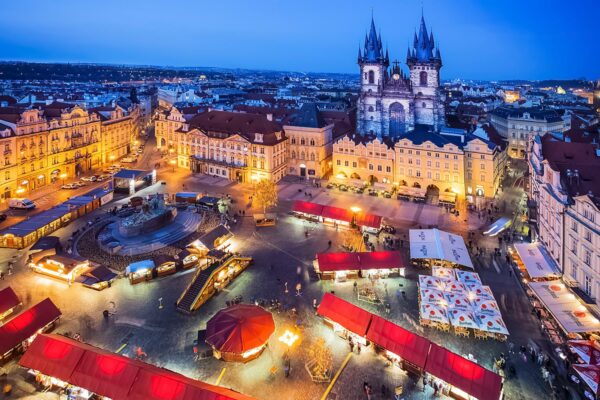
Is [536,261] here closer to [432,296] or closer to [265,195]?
[432,296]

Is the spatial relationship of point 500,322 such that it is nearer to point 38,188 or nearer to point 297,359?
point 297,359

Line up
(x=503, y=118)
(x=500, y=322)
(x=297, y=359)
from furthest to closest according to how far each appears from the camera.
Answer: (x=503, y=118), (x=500, y=322), (x=297, y=359)

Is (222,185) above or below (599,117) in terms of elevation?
below

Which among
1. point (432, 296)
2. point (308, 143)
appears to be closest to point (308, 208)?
point (308, 143)

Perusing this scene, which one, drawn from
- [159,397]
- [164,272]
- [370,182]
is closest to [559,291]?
[159,397]

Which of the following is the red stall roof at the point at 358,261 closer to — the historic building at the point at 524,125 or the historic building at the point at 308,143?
the historic building at the point at 308,143
